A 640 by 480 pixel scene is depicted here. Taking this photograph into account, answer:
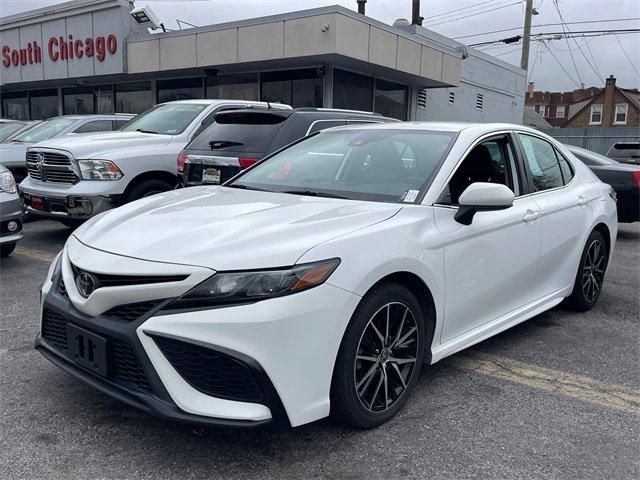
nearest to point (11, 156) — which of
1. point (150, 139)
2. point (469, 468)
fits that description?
point (150, 139)

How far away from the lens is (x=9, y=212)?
5.71 m

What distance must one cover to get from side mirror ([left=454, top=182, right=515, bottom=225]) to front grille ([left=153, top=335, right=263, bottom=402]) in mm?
1547

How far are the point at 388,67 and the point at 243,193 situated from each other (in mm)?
11596

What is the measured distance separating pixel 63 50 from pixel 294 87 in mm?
8310

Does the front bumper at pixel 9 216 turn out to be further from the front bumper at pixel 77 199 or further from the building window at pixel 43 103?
the building window at pixel 43 103

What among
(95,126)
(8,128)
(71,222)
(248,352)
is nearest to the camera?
(248,352)

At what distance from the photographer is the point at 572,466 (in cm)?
265

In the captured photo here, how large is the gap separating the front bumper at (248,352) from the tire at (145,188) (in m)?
4.66

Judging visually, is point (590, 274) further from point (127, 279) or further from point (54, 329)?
point (54, 329)

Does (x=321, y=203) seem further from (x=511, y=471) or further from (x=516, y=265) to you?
(x=511, y=471)

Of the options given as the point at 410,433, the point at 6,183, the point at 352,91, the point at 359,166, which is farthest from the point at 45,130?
the point at 410,433

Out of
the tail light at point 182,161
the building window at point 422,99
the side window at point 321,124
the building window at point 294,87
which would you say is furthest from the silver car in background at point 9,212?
the building window at point 422,99

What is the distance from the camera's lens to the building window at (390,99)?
661 inches

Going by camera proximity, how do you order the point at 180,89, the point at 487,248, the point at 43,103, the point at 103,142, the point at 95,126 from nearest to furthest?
the point at 487,248 < the point at 103,142 < the point at 95,126 < the point at 180,89 < the point at 43,103
